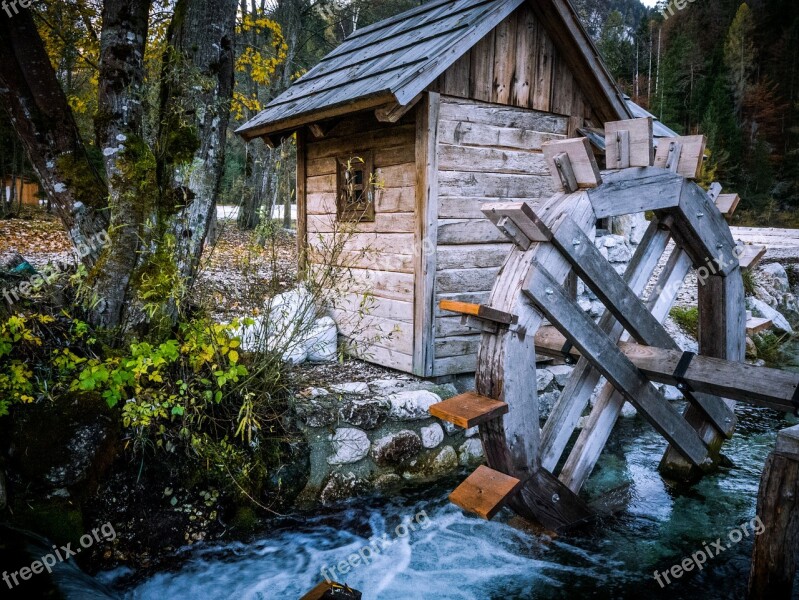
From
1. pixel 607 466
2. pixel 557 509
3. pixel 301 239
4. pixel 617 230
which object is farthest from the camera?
pixel 617 230

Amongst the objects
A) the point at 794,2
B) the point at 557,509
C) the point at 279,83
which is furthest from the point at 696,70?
the point at 557,509

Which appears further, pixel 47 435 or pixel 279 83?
pixel 279 83

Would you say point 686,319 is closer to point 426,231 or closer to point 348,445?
point 426,231

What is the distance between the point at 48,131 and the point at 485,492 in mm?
4417

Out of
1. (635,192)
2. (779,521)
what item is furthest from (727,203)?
(779,521)

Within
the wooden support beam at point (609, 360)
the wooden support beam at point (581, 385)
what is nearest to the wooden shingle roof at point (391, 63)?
→ the wooden support beam at point (609, 360)

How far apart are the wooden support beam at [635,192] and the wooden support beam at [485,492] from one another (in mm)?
1922

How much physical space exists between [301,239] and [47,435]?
12.5 feet

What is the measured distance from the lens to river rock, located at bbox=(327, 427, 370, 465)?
4.66 metres

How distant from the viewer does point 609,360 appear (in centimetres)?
408

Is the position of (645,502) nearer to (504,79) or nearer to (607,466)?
(607,466)

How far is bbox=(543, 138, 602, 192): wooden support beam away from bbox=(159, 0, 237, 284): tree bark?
2.67 metres

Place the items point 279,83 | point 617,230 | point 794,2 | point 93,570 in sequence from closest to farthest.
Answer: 1. point 93,570
2. point 617,230
3. point 279,83
4. point 794,2

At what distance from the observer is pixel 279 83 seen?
16.2 metres
